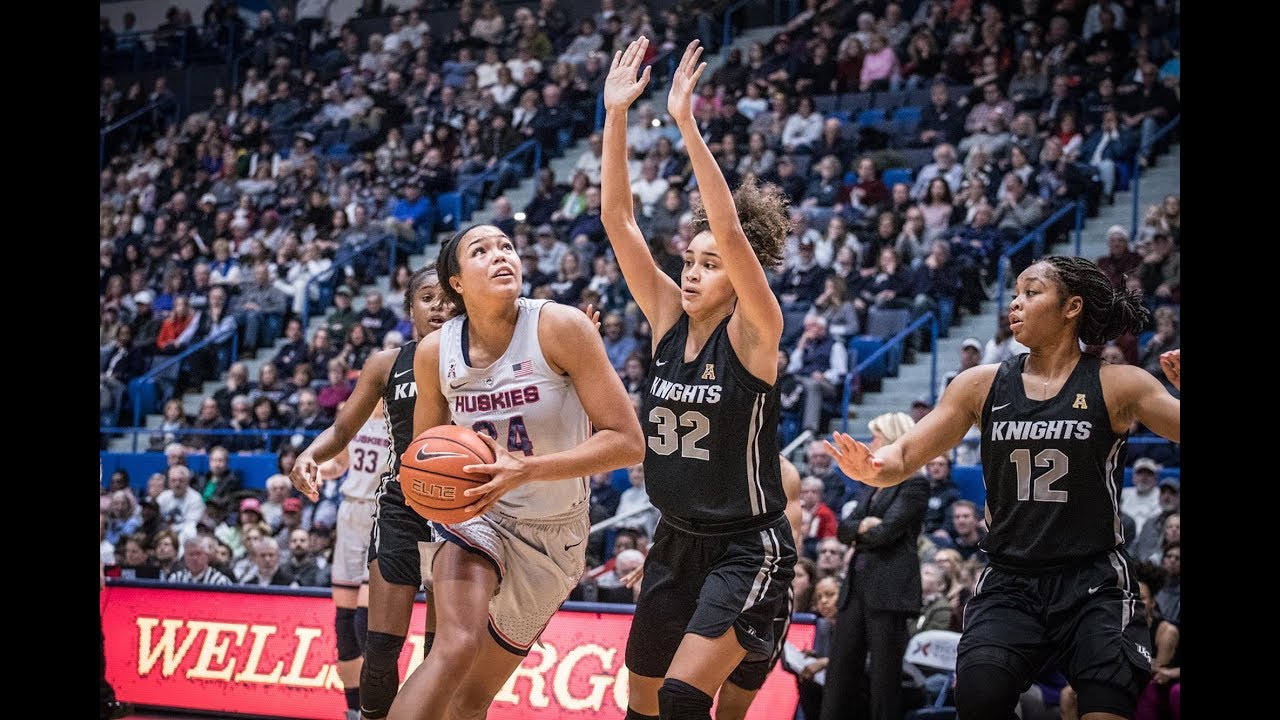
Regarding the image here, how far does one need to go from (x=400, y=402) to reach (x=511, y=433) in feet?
4.47

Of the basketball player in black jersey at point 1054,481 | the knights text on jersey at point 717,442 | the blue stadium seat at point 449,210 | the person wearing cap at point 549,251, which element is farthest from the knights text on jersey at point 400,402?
the blue stadium seat at point 449,210

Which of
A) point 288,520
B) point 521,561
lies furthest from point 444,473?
point 288,520

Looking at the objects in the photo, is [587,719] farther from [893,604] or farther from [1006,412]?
[1006,412]

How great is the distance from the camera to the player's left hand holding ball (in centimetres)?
408

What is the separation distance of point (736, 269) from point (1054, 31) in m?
10.5

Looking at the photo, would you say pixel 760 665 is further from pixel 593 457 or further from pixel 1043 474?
pixel 1043 474

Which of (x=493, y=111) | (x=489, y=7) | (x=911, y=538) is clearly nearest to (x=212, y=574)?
(x=911, y=538)

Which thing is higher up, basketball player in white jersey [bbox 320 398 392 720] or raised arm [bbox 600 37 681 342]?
raised arm [bbox 600 37 681 342]

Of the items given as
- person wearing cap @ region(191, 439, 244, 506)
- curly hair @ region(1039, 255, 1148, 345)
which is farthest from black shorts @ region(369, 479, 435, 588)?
person wearing cap @ region(191, 439, 244, 506)

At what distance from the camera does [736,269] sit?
4332 millimetres

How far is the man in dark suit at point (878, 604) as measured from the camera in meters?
6.36

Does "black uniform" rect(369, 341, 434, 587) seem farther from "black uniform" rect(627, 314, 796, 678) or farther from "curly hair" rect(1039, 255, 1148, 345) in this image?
"curly hair" rect(1039, 255, 1148, 345)

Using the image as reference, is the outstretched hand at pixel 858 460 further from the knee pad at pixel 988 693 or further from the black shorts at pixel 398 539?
the black shorts at pixel 398 539

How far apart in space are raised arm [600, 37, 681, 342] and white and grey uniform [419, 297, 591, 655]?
1.36 feet
